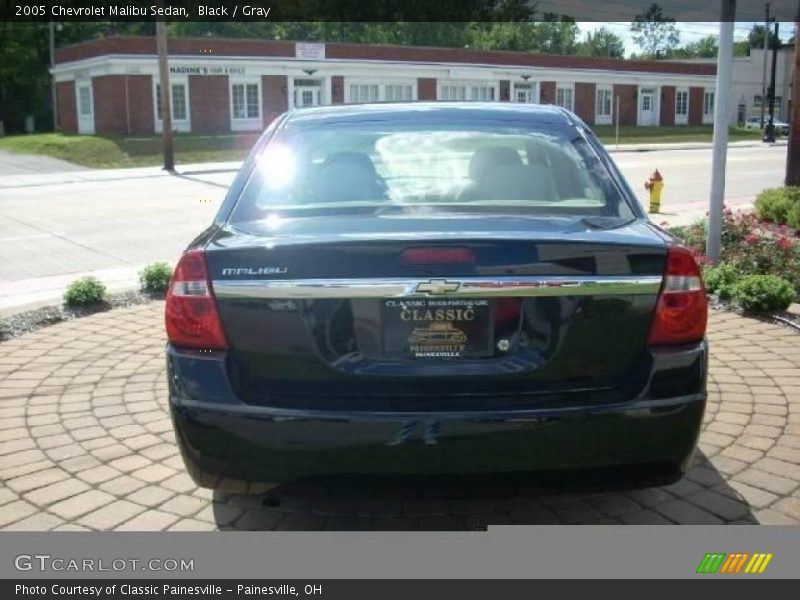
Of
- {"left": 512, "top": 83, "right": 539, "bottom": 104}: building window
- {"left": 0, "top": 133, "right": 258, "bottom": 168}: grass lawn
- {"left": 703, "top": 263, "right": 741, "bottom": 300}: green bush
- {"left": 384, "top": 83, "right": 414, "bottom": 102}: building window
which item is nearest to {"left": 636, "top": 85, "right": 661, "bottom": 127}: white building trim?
{"left": 512, "top": 83, "right": 539, "bottom": 104}: building window

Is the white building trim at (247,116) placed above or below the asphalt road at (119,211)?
above

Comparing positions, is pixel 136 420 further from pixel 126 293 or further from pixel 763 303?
pixel 763 303

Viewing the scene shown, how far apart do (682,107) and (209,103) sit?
36.4 m

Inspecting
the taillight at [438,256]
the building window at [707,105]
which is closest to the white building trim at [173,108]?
the building window at [707,105]

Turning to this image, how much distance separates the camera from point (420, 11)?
6369cm

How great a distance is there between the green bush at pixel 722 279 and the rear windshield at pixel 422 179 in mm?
3596

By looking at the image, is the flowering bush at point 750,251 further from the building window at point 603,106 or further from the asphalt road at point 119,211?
the building window at point 603,106

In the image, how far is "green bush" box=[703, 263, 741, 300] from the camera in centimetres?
695

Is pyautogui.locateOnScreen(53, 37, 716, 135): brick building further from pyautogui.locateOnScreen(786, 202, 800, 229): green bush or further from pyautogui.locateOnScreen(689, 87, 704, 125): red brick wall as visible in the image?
pyautogui.locateOnScreen(786, 202, 800, 229): green bush

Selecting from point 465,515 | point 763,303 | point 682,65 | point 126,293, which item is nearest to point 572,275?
point 465,515

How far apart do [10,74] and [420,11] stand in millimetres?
29862

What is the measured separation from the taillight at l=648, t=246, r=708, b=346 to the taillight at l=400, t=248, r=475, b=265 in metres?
0.69

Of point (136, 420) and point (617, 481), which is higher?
point (617, 481)

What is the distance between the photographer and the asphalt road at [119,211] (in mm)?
9516
